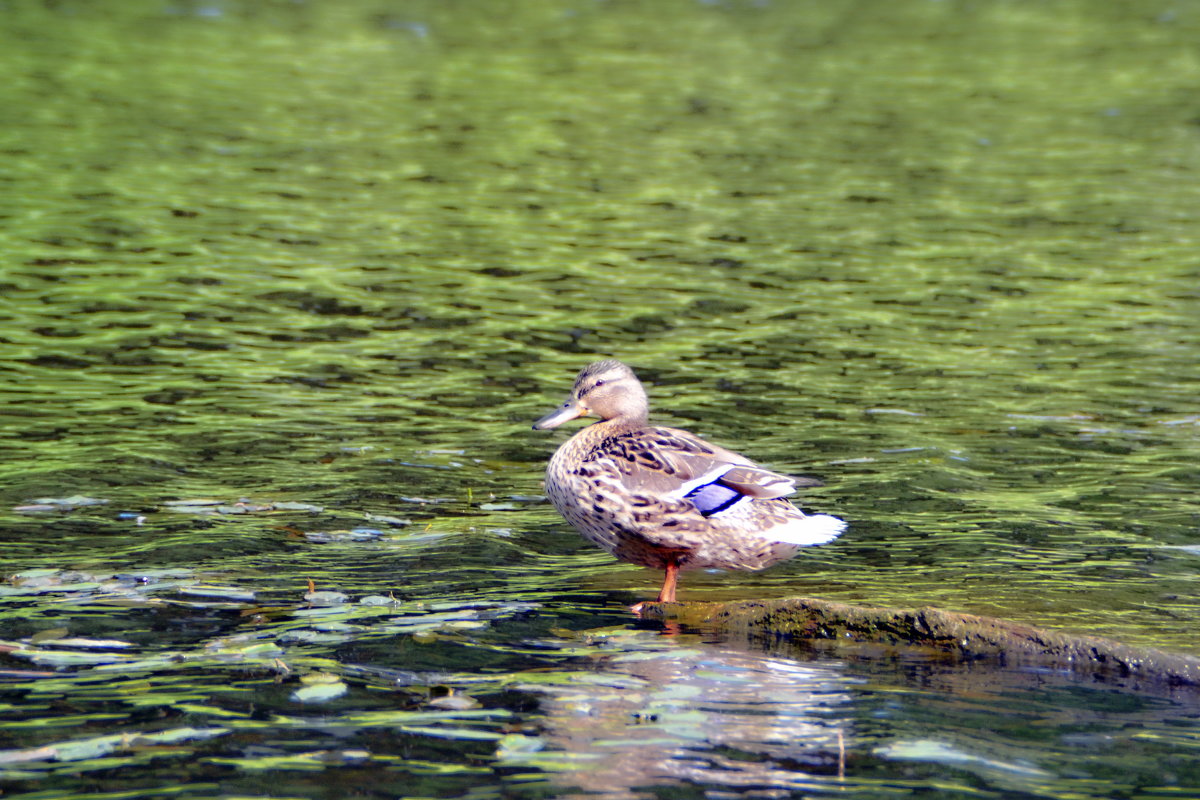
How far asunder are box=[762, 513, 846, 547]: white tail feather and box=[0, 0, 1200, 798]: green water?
0.99ft

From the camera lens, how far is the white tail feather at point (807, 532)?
21.7 feet

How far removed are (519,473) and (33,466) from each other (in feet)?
9.32

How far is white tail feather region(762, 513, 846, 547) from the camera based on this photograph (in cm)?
662

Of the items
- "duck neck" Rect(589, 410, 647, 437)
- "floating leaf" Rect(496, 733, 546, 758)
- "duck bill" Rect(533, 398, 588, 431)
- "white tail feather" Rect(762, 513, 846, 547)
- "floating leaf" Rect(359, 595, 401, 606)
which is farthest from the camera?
"duck bill" Rect(533, 398, 588, 431)

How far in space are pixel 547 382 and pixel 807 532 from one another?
180 inches

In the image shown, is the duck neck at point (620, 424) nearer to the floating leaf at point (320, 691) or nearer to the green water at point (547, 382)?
the green water at point (547, 382)

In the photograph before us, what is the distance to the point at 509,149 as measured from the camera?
1905 centimetres

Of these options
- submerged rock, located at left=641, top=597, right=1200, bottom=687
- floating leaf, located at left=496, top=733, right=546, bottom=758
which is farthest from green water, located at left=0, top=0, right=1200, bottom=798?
submerged rock, located at left=641, top=597, right=1200, bottom=687

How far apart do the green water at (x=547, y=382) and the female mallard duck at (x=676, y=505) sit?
30 cm

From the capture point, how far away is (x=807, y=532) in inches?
262

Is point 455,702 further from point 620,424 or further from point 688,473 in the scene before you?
point 620,424

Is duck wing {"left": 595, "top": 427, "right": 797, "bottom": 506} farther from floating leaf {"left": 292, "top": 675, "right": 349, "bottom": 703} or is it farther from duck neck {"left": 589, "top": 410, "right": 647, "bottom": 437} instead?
floating leaf {"left": 292, "top": 675, "right": 349, "bottom": 703}

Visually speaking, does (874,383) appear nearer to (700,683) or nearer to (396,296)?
(396,296)

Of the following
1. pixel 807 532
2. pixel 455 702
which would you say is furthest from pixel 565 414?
pixel 455 702
